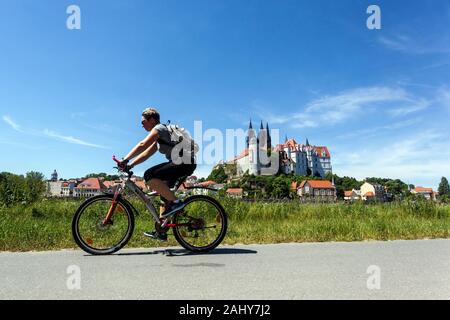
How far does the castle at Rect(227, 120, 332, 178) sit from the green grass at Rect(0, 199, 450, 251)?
159 meters

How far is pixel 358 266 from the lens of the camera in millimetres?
4094

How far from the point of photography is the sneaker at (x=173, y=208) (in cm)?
523

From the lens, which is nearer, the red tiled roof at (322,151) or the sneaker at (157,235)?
the sneaker at (157,235)

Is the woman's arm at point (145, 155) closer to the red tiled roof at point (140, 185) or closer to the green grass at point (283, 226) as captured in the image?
the red tiled roof at point (140, 185)

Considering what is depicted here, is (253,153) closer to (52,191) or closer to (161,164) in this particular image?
(52,191)

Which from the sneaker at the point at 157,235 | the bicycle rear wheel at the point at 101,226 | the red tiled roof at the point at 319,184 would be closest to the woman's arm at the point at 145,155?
the bicycle rear wheel at the point at 101,226

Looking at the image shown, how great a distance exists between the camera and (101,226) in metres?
5.22

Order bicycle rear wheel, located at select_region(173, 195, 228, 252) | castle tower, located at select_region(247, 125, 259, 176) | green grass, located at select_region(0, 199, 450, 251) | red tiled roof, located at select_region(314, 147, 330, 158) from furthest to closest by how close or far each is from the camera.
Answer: red tiled roof, located at select_region(314, 147, 330, 158) < castle tower, located at select_region(247, 125, 259, 176) < green grass, located at select_region(0, 199, 450, 251) < bicycle rear wheel, located at select_region(173, 195, 228, 252)

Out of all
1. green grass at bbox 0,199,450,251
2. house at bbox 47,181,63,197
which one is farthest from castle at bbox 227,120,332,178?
green grass at bbox 0,199,450,251

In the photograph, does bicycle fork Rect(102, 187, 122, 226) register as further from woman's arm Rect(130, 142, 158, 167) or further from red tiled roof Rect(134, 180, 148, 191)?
woman's arm Rect(130, 142, 158, 167)

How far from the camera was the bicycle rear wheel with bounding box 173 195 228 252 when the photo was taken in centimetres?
531

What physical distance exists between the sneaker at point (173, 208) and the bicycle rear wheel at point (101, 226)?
0.50 metres

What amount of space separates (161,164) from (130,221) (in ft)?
3.17
